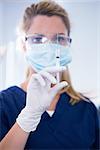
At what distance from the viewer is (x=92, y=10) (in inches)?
75.0

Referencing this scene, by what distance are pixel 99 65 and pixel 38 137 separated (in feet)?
3.88

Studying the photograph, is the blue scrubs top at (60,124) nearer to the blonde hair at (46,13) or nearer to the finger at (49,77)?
the blonde hair at (46,13)

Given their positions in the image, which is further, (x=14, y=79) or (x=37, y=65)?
(x=14, y=79)

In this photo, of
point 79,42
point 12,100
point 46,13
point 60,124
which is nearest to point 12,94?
point 12,100

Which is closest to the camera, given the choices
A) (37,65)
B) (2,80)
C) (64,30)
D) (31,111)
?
(31,111)

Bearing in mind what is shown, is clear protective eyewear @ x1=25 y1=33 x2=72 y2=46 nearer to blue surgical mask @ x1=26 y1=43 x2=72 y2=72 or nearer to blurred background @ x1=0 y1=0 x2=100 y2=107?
blue surgical mask @ x1=26 y1=43 x2=72 y2=72

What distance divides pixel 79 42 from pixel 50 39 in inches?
42.4

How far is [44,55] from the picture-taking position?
843 millimetres

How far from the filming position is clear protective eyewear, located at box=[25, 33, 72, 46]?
869 millimetres

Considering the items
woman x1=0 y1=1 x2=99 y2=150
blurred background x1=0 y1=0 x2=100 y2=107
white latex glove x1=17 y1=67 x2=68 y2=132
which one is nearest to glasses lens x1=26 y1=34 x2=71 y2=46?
woman x1=0 y1=1 x2=99 y2=150

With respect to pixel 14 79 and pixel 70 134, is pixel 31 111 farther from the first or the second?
pixel 14 79

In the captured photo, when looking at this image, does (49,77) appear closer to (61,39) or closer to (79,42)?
(61,39)

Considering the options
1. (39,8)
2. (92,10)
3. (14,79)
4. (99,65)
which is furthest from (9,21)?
(39,8)

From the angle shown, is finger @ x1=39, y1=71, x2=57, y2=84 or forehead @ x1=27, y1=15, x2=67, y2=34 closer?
finger @ x1=39, y1=71, x2=57, y2=84
